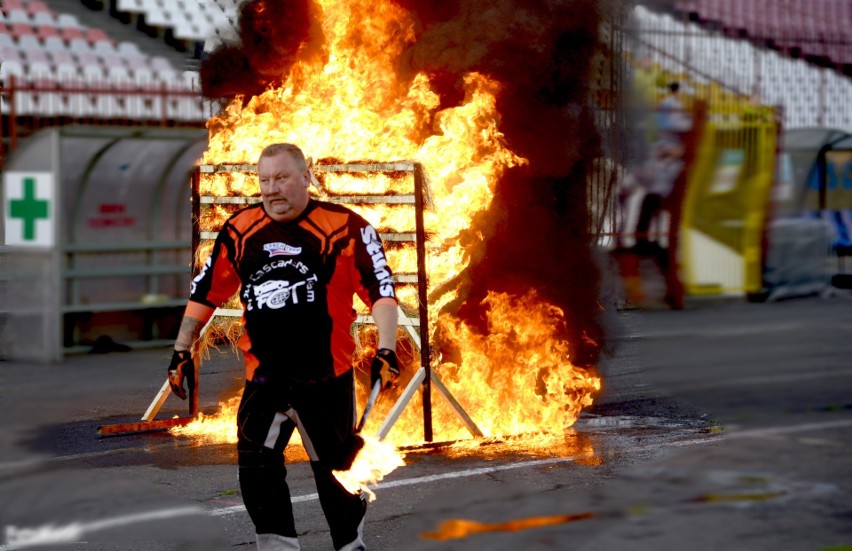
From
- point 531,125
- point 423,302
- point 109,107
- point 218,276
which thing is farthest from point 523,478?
point 109,107

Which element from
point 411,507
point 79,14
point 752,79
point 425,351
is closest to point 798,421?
point 425,351

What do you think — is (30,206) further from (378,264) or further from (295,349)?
(295,349)

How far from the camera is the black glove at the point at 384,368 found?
5.52 m

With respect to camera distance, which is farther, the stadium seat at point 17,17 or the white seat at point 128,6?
the white seat at point 128,6

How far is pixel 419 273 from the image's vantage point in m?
8.21

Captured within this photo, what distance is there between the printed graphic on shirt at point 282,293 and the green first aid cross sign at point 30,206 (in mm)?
7487

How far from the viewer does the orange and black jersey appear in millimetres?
5531

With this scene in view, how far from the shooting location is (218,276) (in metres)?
5.88

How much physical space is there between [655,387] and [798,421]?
1.98 meters

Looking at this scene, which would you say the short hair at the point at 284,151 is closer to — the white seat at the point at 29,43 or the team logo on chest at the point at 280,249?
the team logo on chest at the point at 280,249

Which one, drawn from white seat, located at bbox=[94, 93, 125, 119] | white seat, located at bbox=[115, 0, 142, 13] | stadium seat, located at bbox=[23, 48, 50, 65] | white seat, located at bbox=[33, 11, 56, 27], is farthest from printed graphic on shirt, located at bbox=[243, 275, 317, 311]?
white seat, located at bbox=[115, 0, 142, 13]

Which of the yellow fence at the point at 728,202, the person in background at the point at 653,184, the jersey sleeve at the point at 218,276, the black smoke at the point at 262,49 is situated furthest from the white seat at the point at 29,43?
the jersey sleeve at the point at 218,276

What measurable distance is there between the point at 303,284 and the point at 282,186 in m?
0.41

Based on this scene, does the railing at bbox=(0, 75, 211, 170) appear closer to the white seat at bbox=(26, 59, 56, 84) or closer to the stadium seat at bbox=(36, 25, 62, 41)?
the white seat at bbox=(26, 59, 56, 84)
